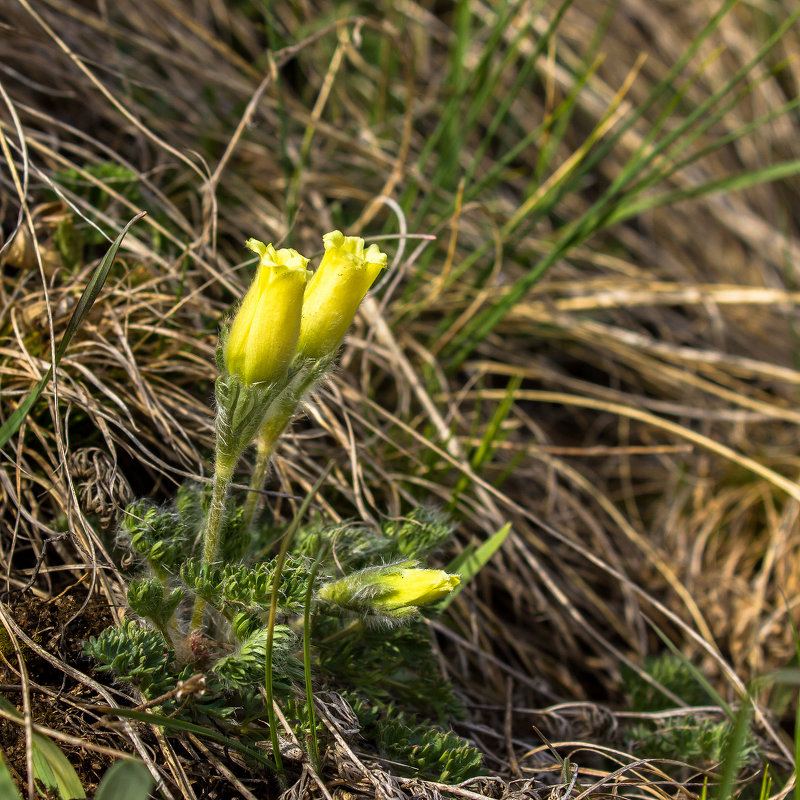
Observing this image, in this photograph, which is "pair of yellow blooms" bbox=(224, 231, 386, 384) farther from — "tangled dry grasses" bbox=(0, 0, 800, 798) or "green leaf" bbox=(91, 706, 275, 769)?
"green leaf" bbox=(91, 706, 275, 769)

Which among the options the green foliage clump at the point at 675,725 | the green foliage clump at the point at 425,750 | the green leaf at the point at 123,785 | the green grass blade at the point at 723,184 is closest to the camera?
the green leaf at the point at 123,785

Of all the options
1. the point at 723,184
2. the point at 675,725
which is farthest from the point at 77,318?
the point at 723,184

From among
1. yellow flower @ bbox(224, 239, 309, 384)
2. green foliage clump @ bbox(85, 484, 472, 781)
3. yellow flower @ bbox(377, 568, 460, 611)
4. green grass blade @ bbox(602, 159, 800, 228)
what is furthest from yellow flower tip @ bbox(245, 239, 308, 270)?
green grass blade @ bbox(602, 159, 800, 228)

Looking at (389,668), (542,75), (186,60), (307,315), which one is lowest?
(389,668)

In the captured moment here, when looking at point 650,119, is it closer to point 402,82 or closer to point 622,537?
point 402,82

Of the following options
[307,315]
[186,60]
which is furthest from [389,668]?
[186,60]

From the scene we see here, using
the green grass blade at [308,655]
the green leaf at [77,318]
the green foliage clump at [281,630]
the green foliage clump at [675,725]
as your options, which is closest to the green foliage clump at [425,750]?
the green foliage clump at [281,630]

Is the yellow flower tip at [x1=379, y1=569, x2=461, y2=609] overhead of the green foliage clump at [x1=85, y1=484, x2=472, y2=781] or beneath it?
overhead

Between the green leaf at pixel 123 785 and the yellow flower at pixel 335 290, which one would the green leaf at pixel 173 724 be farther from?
the yellow flower at pixel 335 290
